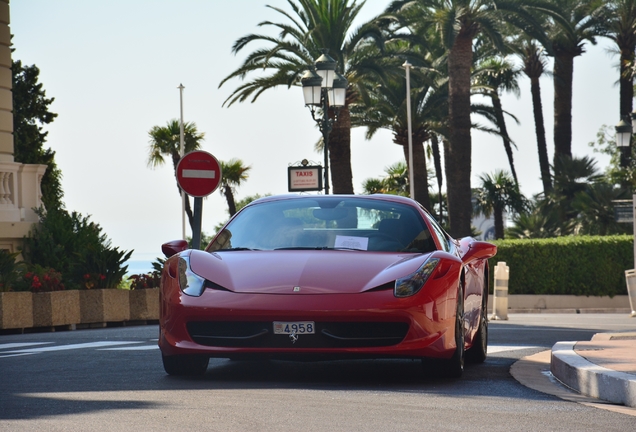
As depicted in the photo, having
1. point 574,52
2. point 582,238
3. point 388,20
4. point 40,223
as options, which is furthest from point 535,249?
point 40,223

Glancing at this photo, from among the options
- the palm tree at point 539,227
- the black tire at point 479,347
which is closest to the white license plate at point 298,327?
the black tire at point 479,347

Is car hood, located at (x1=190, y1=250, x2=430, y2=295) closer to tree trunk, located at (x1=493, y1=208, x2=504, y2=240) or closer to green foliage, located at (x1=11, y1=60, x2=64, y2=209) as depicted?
green foliage, located at (x1=11, y1=60, x2=64, y2=209)

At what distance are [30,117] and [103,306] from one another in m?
25.3

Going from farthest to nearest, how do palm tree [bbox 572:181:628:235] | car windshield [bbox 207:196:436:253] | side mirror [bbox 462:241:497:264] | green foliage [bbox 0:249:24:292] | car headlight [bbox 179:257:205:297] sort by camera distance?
1. palm tree [bbox 572:181:628:235]
2. green foliage [bbox 0:249:24:292]
3. side mirror [bbox 462:241:497:264]
4. car windshield [bbox 207:196:436:253]
5. car headlight [bbox 179:257:205:297]

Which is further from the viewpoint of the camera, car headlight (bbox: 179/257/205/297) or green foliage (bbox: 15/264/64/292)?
green foliage (bbox: 15/264/64/292)

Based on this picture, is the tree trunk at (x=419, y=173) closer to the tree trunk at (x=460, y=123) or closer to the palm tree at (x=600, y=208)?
the palm tree at (x=600, y=208)

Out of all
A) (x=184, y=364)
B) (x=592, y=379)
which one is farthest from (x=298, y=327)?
(x=592, y=379)

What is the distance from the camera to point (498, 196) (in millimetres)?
61125

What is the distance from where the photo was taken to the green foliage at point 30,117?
42844 mm

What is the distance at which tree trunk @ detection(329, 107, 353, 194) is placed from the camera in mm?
37281

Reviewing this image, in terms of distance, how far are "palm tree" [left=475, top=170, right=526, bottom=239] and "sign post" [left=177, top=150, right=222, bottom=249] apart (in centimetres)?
4441

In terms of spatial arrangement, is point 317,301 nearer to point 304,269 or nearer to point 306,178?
point 304,269

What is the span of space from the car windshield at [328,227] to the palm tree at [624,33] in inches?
1595

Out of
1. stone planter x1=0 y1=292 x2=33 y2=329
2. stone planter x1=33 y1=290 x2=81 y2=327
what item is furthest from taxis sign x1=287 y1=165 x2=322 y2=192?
stone planter x1=0 y1=292 x2=33 y2=329
